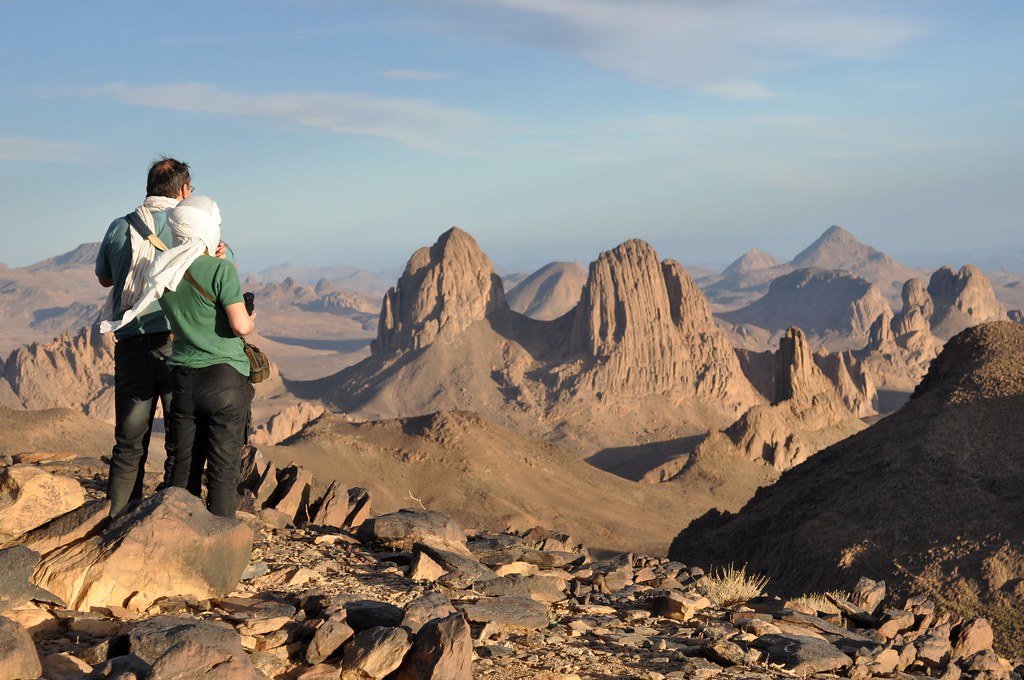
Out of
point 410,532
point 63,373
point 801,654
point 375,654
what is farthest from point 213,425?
point 63,373

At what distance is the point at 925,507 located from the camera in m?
20.9

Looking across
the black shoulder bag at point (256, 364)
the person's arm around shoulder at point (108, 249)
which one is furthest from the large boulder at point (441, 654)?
the person's arm around shoulder at point (108, 249)

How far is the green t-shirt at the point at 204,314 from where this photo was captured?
6203mm

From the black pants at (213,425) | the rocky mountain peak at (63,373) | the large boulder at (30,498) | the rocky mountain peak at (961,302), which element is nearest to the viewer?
the black pants at (213,425)

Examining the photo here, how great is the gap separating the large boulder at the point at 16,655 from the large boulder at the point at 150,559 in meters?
1.09

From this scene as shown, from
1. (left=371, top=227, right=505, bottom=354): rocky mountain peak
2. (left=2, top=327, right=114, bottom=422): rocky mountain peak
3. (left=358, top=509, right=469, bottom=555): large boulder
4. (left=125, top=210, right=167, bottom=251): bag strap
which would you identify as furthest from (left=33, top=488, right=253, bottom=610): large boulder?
(left=371, top=227, right=505, bottom=354): rocky mountain peak

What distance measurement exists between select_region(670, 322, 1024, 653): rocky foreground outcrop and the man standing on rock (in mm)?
15830

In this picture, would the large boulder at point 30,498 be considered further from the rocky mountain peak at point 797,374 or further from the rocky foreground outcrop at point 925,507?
the rocky mountain peak at point 797,374

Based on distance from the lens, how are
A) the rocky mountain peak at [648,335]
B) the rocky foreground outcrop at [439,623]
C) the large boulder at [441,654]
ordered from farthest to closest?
the rocky mountain peak at [648,335] < the large boulder at [441,654] < the rocky foreground outcrop at [439,623]

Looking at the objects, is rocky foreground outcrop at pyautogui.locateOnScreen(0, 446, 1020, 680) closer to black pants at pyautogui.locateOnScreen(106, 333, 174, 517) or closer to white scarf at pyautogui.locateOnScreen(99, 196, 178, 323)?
black pants at pyautogui.locateOnScreen(106, 333, 174, 517)

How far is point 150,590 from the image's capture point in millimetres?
5738

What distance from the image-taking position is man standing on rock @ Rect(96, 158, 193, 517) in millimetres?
6758

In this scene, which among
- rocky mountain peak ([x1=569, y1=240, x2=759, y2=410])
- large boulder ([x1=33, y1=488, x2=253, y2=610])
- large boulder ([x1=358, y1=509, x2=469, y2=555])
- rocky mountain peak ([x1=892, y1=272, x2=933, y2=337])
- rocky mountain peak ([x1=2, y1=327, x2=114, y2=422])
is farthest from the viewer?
rocky mountain peak ([x1=892, y1=272, x2=933, y2=337])

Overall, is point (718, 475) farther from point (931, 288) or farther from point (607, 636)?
point (931, 288)
